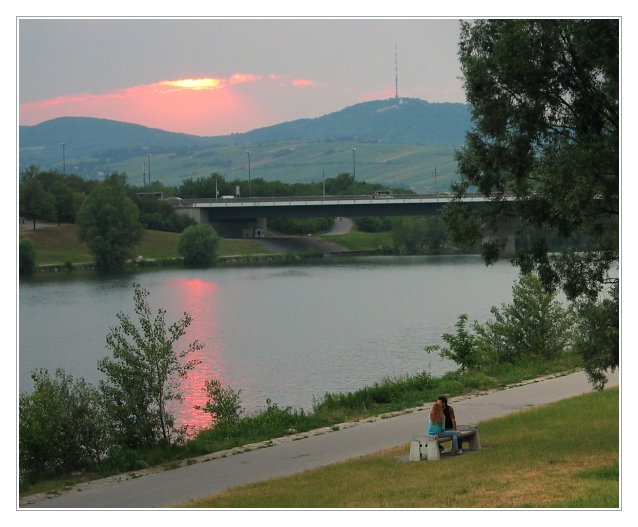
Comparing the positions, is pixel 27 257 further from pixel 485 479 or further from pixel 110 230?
pixel 485 479

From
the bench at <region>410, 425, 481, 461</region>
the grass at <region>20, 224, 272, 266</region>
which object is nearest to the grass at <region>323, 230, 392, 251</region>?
the grass at <region>20, 224, 272, 266</region>

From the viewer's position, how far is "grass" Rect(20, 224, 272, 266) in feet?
319

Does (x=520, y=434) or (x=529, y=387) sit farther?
(x=529, y=387)

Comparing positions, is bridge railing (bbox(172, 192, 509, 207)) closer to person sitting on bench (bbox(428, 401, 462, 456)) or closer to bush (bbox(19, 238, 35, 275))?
bush (bbox(19, 238, 35, 275))

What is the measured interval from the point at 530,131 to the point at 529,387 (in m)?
10.8

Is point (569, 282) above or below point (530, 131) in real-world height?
below

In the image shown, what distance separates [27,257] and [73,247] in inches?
561

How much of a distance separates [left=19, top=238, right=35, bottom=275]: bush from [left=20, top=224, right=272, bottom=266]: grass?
4.32 meters

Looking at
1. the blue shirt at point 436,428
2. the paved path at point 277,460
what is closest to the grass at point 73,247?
the paved path at point 277,460

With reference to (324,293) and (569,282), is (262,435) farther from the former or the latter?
(324,293)

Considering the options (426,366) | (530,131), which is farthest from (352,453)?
(426,366)

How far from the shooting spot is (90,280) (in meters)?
83.8

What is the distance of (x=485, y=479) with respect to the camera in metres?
13.8

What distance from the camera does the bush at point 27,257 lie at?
86875 mm
